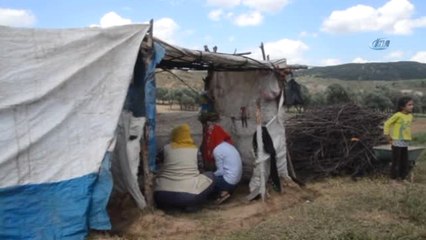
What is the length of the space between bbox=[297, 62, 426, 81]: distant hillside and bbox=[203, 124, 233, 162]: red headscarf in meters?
62.6

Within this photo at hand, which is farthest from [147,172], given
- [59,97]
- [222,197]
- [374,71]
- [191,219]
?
[374,71]

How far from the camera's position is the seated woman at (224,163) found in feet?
23.9

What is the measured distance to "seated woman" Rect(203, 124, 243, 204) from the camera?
7273mm

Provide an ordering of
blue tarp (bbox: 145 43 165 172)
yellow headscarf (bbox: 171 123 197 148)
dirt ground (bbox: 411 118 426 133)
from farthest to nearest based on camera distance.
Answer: dirt ground (bbox: 411 118 426 133) → yellow headscarf (bbox: 171 123 197 148) → blue tarp (bbox: 145 43 165 172)

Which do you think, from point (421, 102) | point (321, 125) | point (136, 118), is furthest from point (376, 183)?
point (421, 102)

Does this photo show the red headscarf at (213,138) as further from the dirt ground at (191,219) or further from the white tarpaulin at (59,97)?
the white tarpaulin at (59,97)

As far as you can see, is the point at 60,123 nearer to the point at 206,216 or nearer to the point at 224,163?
the point at 206,216

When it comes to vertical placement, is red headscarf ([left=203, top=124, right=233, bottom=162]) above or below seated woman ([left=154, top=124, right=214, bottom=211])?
above

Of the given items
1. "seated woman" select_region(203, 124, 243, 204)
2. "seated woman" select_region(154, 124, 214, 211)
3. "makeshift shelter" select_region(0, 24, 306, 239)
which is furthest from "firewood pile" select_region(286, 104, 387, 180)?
"makeshift shelter" select_region(0, 24, 306, 239)

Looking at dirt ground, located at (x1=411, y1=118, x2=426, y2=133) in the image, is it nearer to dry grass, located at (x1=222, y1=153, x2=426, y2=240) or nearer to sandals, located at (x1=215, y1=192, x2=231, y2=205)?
dry grass, located at (x1=222, y1=153, x2=426, y2=240)

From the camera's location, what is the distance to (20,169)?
15.9 feet

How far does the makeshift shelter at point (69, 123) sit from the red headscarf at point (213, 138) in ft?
4.99

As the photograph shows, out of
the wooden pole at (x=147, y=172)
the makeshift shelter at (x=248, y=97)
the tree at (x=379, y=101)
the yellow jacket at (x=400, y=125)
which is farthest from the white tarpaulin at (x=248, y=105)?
the tree at (x=379, y=101)

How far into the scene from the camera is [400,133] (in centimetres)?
834
